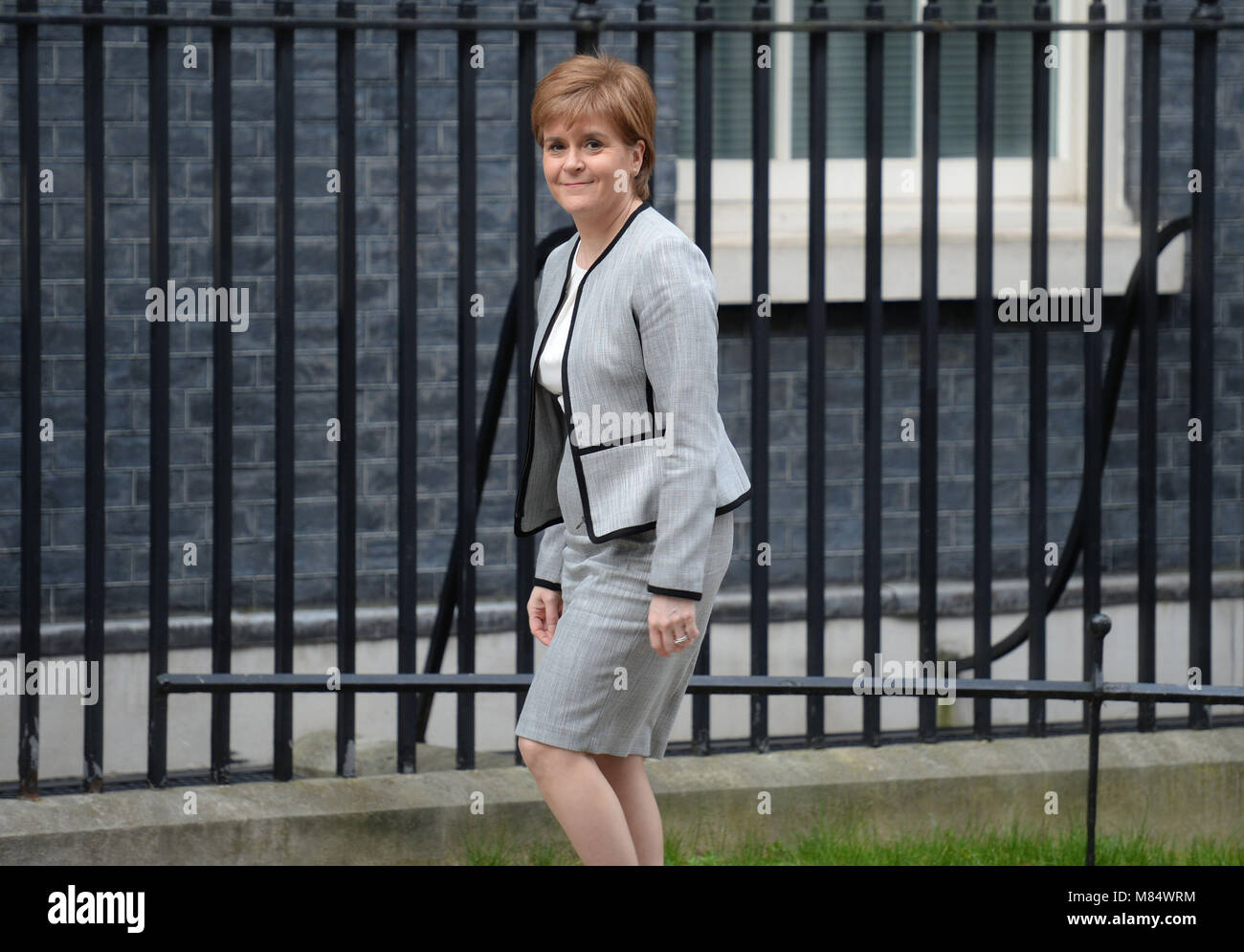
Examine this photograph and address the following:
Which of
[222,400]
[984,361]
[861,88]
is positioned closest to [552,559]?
[222,400]

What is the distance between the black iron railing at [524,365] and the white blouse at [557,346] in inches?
34.1

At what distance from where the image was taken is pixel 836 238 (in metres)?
6.39

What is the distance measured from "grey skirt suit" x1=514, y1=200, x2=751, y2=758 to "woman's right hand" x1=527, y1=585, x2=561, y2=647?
156 millimetres

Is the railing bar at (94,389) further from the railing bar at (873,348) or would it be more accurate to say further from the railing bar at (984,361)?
the railing bar at (984,361)

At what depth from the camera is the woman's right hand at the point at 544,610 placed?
352 cm

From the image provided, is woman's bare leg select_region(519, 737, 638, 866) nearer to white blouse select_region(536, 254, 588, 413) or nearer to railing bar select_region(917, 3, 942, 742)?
white blouse select_region(536, 254, 588, 413)

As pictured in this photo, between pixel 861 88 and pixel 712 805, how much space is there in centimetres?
337

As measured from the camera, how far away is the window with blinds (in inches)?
262

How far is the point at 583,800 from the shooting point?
3246mm

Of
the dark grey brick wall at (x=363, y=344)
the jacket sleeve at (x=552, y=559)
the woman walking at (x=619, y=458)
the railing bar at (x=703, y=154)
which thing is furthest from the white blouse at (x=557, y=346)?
the dark grey brick wall at (x=363, y=344)

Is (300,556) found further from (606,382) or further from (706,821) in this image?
(606,382)

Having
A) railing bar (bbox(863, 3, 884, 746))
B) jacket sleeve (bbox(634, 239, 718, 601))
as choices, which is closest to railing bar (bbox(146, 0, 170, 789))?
jacket sleeve (bbox(634, 239, 718, 601))

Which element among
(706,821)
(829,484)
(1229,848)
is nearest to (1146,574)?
(1229,848)

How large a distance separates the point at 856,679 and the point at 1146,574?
36.7 inches
